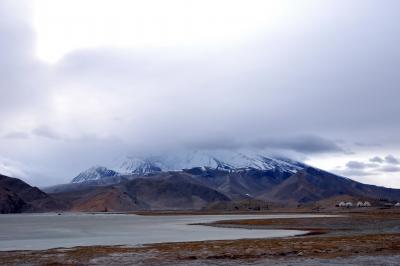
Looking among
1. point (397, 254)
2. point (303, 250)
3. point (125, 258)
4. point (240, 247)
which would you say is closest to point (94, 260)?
point (125, 258)

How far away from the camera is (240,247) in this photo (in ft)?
183

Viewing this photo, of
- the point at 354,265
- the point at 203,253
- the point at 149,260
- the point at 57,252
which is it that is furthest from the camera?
the point at 57,252

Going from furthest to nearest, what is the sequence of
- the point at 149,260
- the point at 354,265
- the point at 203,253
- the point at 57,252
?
the point at 57,252 → the point at 203,253 → the point at 149,260 → the point at 354,265

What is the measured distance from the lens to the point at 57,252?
55.4 metres

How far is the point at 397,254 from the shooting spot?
156 feet

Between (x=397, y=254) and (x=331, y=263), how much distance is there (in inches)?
341

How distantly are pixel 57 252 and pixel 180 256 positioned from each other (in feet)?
44.9

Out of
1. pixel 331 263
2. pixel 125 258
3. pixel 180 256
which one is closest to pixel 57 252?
pixel 125 258

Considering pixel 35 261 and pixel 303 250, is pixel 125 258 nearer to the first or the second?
pixel 35 261

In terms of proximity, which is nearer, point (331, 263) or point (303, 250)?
point (331, 263)

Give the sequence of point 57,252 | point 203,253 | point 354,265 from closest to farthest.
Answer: point 354,265
point 203,253
point 57,252

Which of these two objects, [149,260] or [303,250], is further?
[303,250]

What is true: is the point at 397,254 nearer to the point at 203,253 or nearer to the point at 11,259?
the point at 203,253

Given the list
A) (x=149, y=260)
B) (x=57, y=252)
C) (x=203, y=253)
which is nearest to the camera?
(x=149, y=260)
